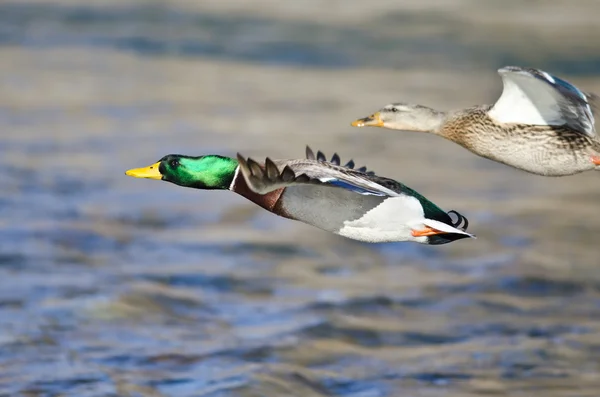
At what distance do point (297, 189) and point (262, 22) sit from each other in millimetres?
16454

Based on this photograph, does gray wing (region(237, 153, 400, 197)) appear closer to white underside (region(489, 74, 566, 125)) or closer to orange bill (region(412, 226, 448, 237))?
orange bill (region(412, 226, 448, 237))

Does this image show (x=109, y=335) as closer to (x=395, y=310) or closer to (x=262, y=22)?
(x=395, y=310)

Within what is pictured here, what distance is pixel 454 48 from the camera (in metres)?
20.4

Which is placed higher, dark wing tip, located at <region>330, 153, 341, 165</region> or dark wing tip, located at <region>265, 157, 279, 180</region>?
dark wing tip, located at <region>330, 153, 341, 165</region>

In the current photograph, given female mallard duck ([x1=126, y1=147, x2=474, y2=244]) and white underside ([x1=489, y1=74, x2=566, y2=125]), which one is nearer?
female mallard duck ([x1=126, y1=147, x2=474, y2=244])

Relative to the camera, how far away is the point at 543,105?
21.8 feet

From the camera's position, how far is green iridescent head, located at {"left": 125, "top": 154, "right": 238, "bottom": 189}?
547 centimetres

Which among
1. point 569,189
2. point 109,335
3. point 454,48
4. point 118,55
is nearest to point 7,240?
point 109,335

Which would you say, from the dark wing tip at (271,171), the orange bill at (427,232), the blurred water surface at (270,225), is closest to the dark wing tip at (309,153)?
the orange bill at (427,232)

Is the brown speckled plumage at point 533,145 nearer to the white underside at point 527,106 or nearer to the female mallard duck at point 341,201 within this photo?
the white underside at point 527,106

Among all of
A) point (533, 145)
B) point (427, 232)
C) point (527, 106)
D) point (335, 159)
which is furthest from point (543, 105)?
point (427, 232)

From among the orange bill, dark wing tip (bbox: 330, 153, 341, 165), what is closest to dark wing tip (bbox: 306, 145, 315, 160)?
dark wing tip (bbox: 330, 153, 341, 165)

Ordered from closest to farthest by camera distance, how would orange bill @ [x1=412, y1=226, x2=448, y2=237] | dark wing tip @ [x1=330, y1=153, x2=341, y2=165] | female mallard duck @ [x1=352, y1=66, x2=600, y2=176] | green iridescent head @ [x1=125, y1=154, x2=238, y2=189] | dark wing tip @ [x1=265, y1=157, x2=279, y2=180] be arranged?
dark wing tip @ [x1=265, y1=157, x2=279, y2=180], orange bill @ [x1=412, y1=226, x2=448, y2=237], green iridescent head @ [x1=125, y1=154, x2=238, y2=189], dark wing tip @ [x1=330, y1=153, x2=341, y2=165], female mallard duck @ [x1=352, y1=66, x2=600, y2=176]

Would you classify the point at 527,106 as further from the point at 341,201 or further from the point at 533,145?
the point at 341,201
